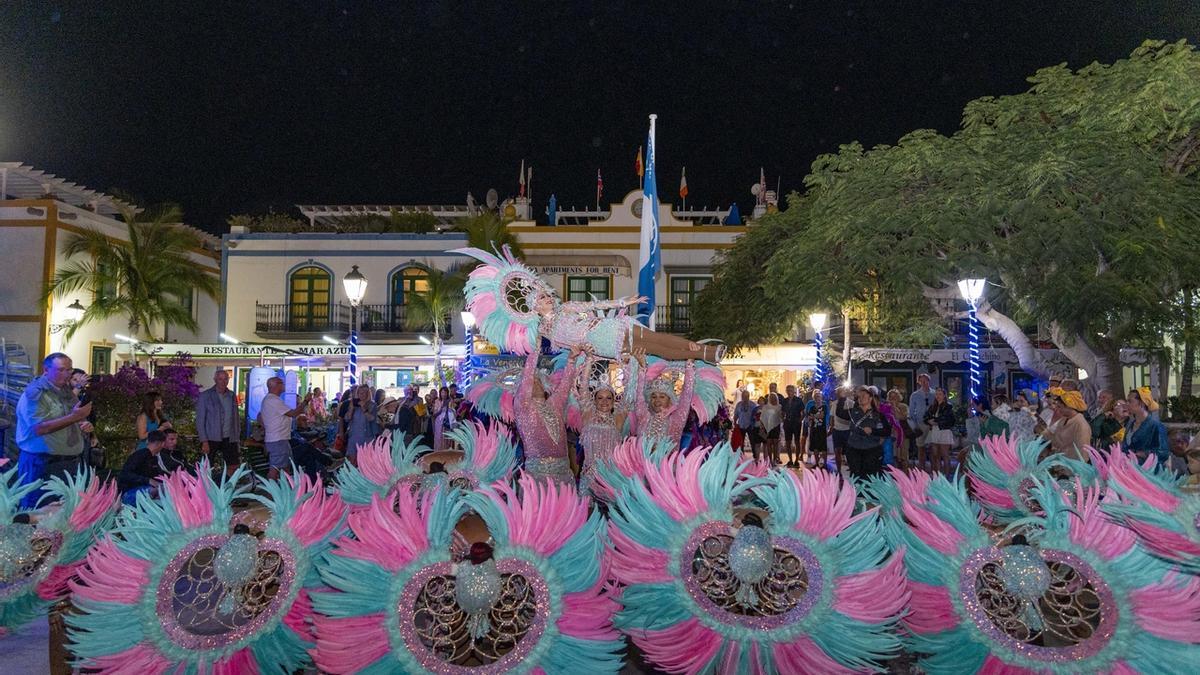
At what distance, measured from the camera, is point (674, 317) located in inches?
1214

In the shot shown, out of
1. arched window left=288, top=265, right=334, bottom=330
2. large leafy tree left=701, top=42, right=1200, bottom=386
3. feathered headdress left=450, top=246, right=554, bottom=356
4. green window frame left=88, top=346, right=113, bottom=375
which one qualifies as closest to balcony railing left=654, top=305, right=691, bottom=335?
arched window left=288, top=265, right=334, bottom=330

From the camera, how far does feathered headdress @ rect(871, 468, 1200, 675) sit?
11.7ft

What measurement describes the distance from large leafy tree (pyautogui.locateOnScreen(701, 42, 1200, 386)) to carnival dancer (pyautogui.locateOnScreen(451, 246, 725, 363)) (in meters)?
10.3

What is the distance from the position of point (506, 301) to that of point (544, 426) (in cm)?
92

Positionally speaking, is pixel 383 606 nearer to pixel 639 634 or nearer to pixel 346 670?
pixel 346 670

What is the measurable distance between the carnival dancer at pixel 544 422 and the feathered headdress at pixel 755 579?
205cm

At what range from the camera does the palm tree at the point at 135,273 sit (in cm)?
2602

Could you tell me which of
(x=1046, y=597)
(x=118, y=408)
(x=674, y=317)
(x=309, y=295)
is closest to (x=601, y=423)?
(x=1046, y=597)

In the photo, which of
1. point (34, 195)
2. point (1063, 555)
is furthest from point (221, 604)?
point (34, 195)

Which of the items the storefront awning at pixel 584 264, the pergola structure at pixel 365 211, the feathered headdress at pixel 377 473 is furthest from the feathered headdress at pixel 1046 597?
the pergola structure at pixel 365 211

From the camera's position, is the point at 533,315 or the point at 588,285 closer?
the point at 533,315

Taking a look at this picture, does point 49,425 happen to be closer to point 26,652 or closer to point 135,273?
point 26,652

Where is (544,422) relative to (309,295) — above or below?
below

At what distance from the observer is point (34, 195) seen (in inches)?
1070
